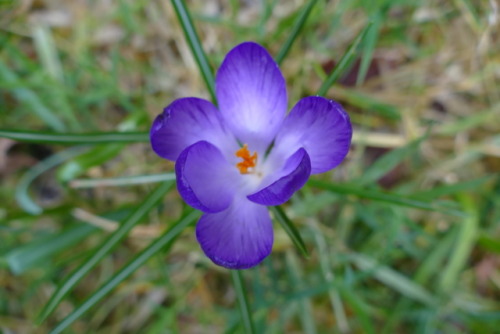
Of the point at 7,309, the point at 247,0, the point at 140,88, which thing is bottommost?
the point at 7,309

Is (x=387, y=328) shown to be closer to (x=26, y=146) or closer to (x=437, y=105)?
(x=437, y=105)

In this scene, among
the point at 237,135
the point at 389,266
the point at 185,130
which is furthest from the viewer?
the point at 389,266

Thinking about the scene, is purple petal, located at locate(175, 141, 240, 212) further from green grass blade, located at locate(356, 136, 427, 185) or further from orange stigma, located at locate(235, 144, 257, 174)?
green grass blade, located at locate(356, 136, 427, 185)

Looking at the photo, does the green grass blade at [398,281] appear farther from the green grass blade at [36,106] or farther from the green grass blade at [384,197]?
the green grass blade at [36,106]

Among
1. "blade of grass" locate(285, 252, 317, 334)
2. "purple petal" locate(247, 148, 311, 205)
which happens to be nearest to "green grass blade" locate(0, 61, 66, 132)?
"blade of grass" locate(285, 252, 317, 334)

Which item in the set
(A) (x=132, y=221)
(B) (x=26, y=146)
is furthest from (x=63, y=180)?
(B) (x=26, y=146)
